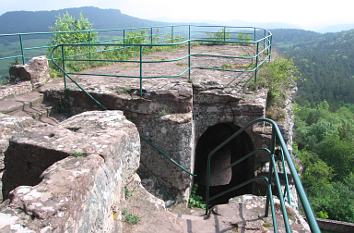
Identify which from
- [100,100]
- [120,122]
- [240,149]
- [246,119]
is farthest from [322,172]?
[120,122]

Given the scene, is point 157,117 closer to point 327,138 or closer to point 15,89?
point 15,89

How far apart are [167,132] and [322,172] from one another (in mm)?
28485

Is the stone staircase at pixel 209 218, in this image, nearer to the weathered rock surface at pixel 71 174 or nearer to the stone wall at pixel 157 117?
the weathered rock surface at pixel 71 174

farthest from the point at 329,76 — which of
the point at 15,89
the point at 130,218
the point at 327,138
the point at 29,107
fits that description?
the point at 130,218

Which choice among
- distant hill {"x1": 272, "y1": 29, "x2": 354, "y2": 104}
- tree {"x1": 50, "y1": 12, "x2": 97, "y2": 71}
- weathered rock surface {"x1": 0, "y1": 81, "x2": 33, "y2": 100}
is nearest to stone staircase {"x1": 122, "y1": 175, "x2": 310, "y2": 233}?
weathered rock surface {"x1": 0, "y1": 81, "x2": 33, "y2": 100}

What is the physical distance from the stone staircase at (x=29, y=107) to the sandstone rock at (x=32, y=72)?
0.61m

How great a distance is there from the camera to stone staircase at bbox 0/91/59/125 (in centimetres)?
688

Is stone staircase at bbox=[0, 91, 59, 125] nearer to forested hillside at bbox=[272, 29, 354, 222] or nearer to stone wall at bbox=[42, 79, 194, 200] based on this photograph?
stone wall at bbox=[42, 79, 194, 200]

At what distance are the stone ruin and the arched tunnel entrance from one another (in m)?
0.04

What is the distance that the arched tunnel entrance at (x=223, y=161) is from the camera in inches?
365

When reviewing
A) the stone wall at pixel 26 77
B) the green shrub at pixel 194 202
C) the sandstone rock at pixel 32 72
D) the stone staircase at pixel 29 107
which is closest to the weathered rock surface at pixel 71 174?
the stone staircase at pixel 29 107

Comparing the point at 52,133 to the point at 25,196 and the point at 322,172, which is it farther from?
the point at 322,172

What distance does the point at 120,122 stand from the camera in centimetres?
445

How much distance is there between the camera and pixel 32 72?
8.20 meters
